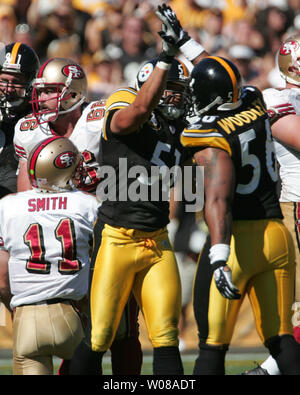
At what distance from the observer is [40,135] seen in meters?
4.83

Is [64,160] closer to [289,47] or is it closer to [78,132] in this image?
[78,132]

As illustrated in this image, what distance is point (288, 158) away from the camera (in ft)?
14.7

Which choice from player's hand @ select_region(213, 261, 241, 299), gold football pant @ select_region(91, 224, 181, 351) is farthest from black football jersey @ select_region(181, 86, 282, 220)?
gold football pant @ select_region(91, 224, 181, 351)

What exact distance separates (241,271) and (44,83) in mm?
1835

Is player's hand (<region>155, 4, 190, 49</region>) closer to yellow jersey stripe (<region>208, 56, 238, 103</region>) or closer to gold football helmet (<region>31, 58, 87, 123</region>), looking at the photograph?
yellow jersey stripe (<region>208, 56, 238, 103</region>)

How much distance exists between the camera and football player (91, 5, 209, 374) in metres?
3.88

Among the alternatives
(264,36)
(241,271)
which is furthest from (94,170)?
(264,36)

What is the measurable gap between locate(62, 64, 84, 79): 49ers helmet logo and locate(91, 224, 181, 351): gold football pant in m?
1.25

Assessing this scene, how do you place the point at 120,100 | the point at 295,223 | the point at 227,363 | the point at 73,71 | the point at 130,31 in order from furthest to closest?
1. the point at 130,31
2. the point at 227,363
3. the point at 73,71
4. the point at 295,223
5. the point at 120,100

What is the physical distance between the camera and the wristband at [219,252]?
3.57m

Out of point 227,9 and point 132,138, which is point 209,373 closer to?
point 132,138

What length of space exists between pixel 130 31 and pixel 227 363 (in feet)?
14.9

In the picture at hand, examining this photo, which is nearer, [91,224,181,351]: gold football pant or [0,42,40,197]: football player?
[91,224,181,351]: gold football pant

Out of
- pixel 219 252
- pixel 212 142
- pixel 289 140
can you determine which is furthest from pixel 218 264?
pixel 289 140
